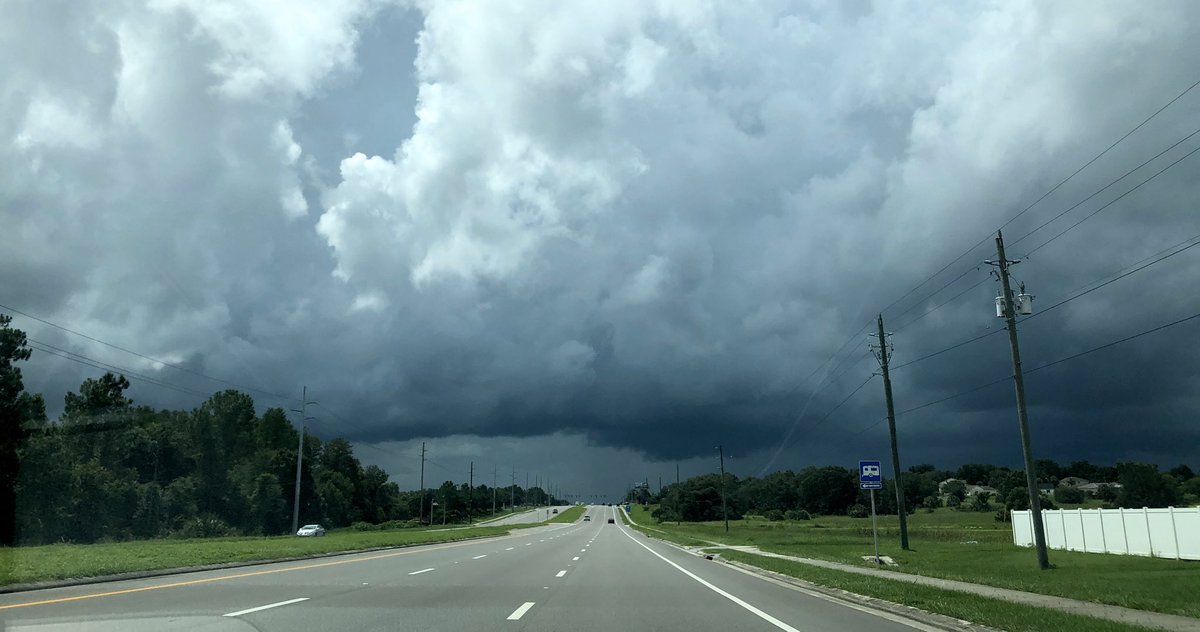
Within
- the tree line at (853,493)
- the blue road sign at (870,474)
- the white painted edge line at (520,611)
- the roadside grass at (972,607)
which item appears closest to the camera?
the roadside grass at (972,607)

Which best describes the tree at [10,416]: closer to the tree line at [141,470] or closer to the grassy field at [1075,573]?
the tree line at [141,470]

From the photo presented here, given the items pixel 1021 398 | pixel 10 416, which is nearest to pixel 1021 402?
pixel 1021 398

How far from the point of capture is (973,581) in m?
21.9

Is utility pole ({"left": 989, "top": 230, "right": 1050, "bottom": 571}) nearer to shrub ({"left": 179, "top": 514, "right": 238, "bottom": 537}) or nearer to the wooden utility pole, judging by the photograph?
the wooden utility pole

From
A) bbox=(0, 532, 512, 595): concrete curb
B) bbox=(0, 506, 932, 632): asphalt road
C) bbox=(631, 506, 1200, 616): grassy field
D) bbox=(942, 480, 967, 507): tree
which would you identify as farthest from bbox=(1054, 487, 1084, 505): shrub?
bbox=(0, 532, 512, 595): concrete curb

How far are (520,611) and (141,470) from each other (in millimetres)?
91416

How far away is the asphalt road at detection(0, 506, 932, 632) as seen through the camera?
11859mm

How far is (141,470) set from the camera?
89438 millimetres

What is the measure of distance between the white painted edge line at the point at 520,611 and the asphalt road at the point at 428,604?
0.13 ft

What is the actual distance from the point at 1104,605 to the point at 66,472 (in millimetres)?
76647

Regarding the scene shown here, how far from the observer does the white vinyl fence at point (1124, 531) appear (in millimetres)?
33844

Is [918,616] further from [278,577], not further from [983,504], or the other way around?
[983,504]

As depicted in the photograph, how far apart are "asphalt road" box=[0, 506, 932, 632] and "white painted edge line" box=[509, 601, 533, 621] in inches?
1.6

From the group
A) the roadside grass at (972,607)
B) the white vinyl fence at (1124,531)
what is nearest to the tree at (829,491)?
the white vinyl fence at (1124,531)
